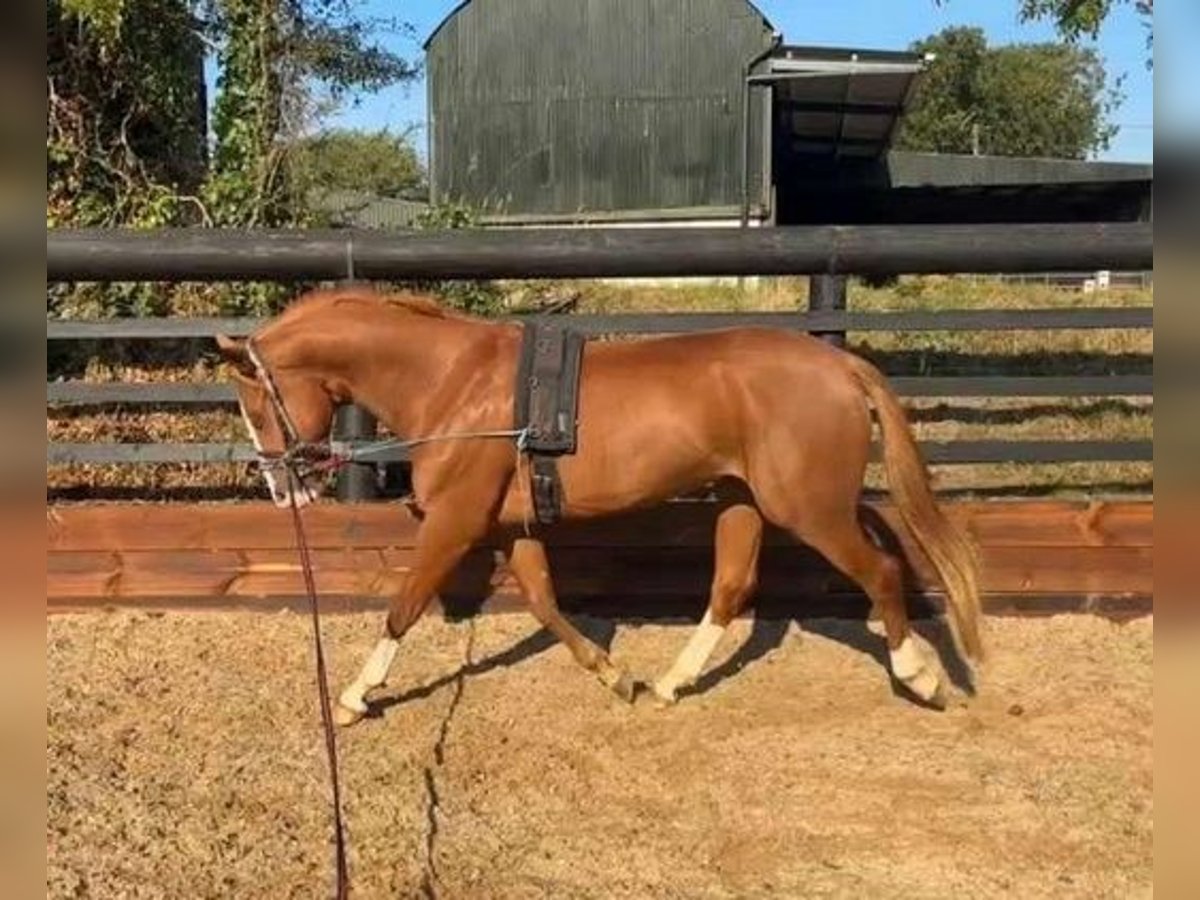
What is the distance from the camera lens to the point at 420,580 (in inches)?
197

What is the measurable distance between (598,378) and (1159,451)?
3597 millimetres

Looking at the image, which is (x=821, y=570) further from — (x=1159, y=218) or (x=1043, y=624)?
(x=1159, y=218)

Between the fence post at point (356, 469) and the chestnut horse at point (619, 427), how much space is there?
105cm

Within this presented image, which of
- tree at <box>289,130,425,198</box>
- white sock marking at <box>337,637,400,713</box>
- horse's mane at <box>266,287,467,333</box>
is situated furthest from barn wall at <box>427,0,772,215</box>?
white sock marking at <box>337,637,400,713</box>

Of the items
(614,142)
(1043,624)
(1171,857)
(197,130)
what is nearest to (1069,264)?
(1043,624)

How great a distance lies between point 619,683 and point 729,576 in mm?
591

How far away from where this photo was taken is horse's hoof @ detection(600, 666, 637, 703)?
5.18 metres

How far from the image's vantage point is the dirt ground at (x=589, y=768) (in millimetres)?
3793

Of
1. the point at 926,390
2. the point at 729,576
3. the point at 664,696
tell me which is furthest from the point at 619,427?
the point at 926,390

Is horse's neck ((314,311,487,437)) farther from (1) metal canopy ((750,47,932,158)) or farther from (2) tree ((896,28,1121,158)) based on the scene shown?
(2) tree ((896,28,1121,158))

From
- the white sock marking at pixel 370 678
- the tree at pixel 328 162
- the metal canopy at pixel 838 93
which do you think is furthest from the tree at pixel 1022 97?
the white sock marking at pixel 370 678

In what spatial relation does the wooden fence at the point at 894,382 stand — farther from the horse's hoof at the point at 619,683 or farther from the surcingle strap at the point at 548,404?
the horse's hoof at the point at 619,683

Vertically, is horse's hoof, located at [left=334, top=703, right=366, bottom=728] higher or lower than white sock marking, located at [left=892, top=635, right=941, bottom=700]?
lower

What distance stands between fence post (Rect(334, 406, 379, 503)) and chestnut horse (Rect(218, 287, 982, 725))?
1046 millimetres
